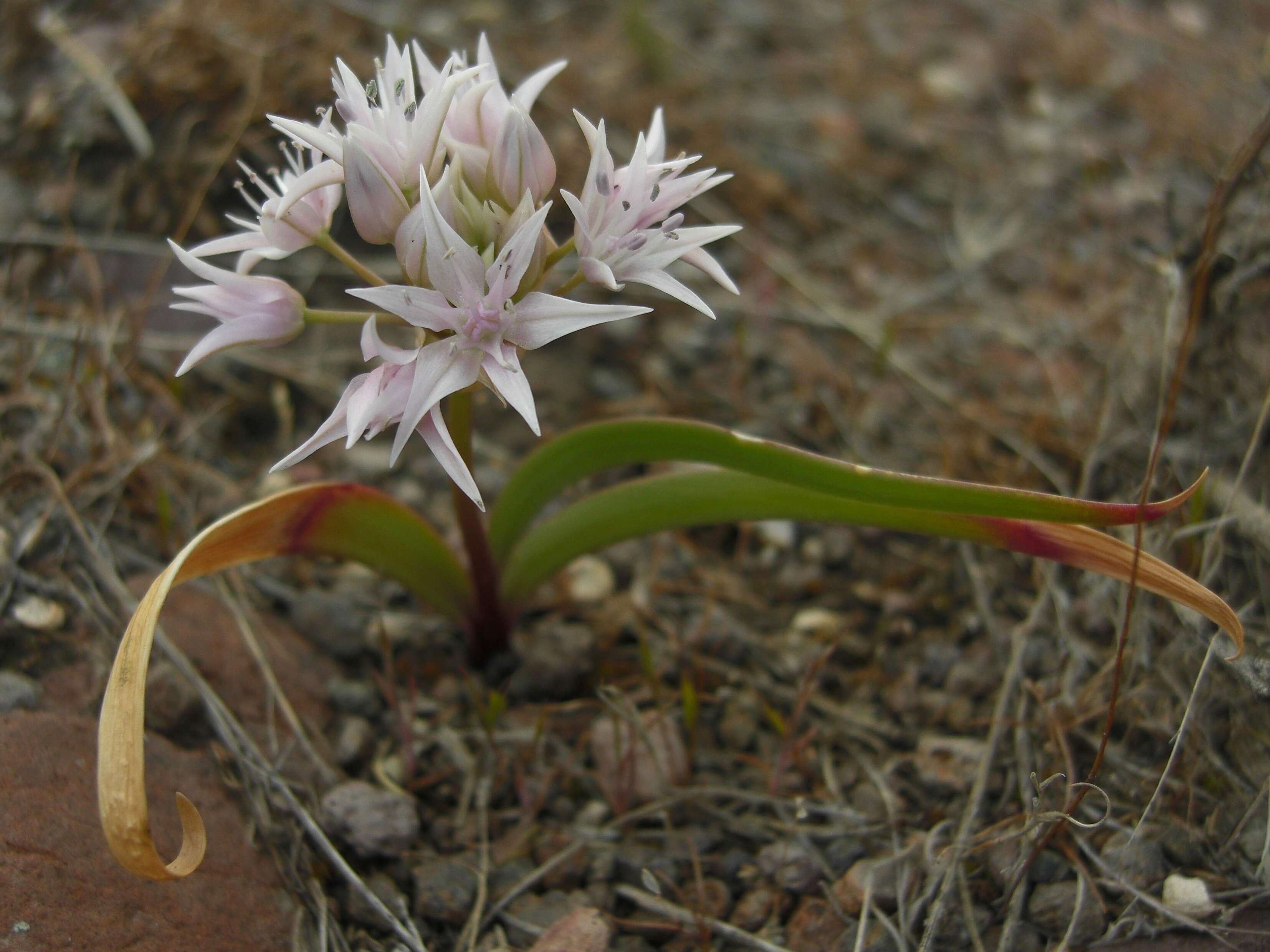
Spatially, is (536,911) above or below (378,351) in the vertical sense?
below

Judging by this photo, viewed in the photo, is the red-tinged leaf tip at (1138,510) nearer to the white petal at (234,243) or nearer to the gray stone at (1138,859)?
the gray stone at (1138,859)

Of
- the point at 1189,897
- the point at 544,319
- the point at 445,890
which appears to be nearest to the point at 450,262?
the point at 544,319

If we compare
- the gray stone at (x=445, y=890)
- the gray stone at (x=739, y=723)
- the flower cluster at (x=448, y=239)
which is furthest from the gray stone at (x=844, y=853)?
the flower cluster at (x=448, y=239)

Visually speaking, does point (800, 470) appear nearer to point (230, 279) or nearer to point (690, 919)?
point (690, 919)

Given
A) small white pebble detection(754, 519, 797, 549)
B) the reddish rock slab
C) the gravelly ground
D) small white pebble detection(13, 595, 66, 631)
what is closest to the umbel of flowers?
the reddish rock slab

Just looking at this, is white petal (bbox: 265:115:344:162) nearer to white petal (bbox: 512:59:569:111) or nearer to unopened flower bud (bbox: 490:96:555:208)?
unopened flower bud (bbox: 490:96:555:208)

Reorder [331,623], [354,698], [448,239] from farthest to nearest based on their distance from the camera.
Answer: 1. [331,623]
2. [354,698]
3. [448,239]
